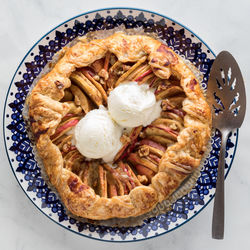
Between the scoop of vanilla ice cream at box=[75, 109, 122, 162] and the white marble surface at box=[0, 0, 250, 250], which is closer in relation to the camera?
the scoop of vanilla ice cream at box=[75, 109, 122, 162]

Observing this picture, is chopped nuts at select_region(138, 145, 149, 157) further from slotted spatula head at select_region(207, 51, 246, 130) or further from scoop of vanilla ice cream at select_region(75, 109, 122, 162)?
slotted spatula head at select_region(207, 51, 246, 130)

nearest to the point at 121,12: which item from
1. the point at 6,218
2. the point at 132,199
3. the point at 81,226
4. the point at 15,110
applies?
the point at 15,110

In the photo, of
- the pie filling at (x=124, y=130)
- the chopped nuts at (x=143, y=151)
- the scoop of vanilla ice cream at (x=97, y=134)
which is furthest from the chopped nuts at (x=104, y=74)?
the chopped nuts at (x=143, y=151)

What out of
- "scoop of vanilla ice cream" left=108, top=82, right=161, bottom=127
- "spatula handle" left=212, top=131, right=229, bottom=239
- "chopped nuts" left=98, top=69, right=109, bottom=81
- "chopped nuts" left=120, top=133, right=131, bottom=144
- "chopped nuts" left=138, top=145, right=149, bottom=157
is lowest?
"spatula handle" left=212, top=131, right=229, bottom=239

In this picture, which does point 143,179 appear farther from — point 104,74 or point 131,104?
point 104,74

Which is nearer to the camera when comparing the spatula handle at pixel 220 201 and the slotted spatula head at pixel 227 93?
the spatula handle at pixel 220 201

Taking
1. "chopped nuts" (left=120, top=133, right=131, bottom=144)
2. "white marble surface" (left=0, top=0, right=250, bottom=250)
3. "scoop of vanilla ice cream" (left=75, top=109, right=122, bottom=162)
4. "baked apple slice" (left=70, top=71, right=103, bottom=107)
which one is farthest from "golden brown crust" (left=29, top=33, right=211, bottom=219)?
"white marble surface" (left=0, top=0, right=250, bottom=250)

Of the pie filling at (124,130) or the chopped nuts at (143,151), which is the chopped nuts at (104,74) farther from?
the chopped nuts at (143,151)
